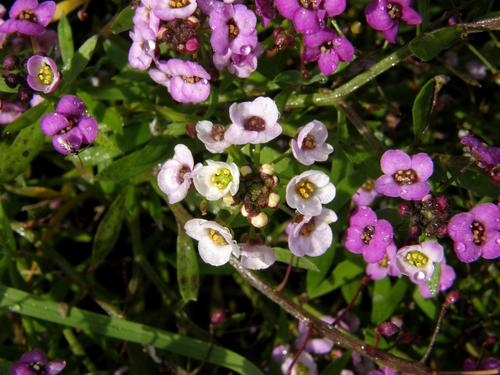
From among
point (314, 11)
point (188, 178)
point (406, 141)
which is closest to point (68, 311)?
point (188, 178)

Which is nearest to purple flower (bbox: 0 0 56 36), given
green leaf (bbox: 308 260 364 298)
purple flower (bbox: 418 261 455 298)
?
green leaf (bbox: 308 260 364 298)

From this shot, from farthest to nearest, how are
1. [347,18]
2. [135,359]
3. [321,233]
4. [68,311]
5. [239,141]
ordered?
[347,18] → [135,359] → [68,311] → [321,233] → [239,141]

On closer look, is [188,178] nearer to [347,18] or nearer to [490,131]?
[347,18]

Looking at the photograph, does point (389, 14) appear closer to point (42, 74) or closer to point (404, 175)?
point (404, 175)

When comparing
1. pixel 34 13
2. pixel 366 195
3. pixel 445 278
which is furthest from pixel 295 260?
pixel 34 13

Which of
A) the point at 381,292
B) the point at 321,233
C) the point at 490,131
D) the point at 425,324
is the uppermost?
the point at 321,233
